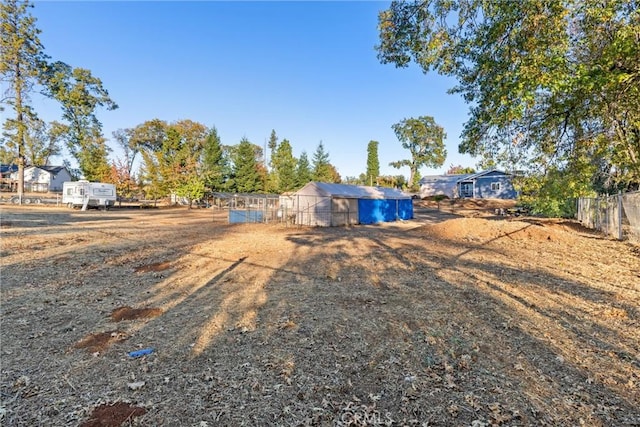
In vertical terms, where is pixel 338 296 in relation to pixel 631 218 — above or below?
below

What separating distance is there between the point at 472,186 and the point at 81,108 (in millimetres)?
50368

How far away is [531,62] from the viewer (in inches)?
260

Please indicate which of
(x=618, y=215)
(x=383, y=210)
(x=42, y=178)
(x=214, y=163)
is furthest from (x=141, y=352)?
(x=42, y=178)

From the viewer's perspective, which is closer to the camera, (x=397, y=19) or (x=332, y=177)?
(x=397, y=19)

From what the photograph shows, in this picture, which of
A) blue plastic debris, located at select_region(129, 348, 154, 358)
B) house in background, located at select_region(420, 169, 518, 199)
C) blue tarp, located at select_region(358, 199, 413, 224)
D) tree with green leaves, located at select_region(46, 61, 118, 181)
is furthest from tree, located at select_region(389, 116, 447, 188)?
blue plastic debris, located at select_region(129, 348, 154, 358)

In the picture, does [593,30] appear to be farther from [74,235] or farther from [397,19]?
[74,235]

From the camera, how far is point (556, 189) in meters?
14.6

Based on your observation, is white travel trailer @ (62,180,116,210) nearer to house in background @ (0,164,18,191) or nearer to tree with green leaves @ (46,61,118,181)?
tree with green leaves @ (46,61,118,181)

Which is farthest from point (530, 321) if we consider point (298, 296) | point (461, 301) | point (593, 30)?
point (593, 30)

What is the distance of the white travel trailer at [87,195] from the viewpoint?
31.2 m

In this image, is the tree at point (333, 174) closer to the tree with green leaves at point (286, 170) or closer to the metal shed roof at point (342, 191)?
the tree with green leaves at point (286, 170)

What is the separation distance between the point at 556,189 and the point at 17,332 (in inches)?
714

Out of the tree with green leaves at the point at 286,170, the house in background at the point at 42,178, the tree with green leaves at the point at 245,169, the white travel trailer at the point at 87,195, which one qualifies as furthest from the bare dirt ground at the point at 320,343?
the house in background at the point at 42,178

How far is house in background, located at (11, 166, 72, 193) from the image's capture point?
5522 cm
